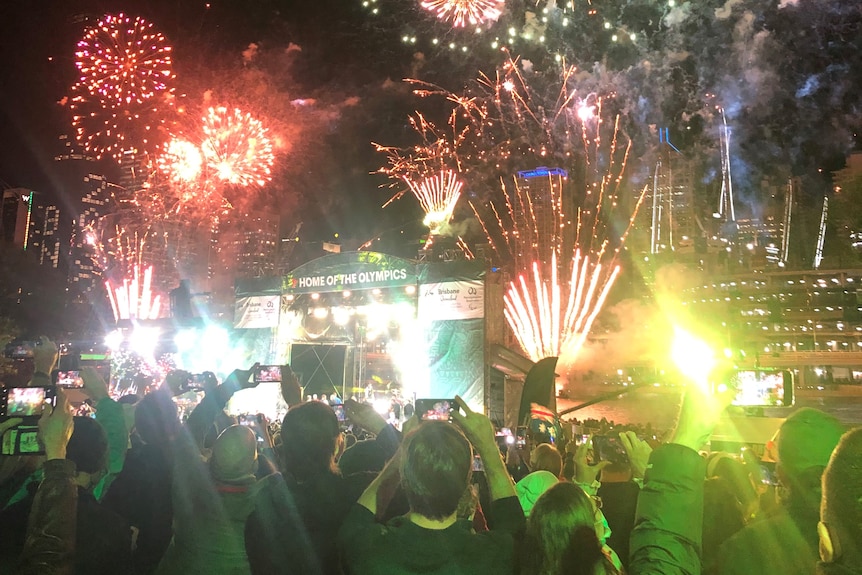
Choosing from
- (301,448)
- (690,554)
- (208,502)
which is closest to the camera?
(690,554)

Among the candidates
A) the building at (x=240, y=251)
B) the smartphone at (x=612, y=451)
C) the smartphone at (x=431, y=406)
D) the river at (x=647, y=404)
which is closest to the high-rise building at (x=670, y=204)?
the river at (x=647, y=404)

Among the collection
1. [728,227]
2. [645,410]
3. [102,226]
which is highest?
[728,227]

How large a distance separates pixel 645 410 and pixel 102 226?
33615 mm

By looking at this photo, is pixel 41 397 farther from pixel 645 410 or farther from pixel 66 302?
pixel 645 410

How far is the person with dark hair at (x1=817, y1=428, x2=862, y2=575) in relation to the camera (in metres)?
1.38

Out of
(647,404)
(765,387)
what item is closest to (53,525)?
(765,387)

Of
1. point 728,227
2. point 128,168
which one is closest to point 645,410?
point 128,168

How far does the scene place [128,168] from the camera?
910 inches

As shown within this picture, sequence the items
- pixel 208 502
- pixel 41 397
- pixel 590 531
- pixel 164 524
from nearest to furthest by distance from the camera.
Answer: pixel 590 531 < pixel 208 502 < pixel 164 524 < pixel 41 397

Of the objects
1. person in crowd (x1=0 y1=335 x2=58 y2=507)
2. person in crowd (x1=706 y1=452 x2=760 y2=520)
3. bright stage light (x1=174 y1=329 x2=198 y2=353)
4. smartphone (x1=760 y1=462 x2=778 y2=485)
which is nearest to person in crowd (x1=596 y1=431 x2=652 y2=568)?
person in crowd (x1=706 y1=452 x2=760 y2=520)

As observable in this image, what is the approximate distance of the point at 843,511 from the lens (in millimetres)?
1410

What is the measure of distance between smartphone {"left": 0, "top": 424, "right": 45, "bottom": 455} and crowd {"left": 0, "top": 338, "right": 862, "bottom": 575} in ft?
0.39

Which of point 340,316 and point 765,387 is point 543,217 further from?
point 765,387

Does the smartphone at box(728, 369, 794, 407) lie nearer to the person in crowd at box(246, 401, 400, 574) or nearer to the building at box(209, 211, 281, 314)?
the person in crowd at box(246, 401, 400, 574)
